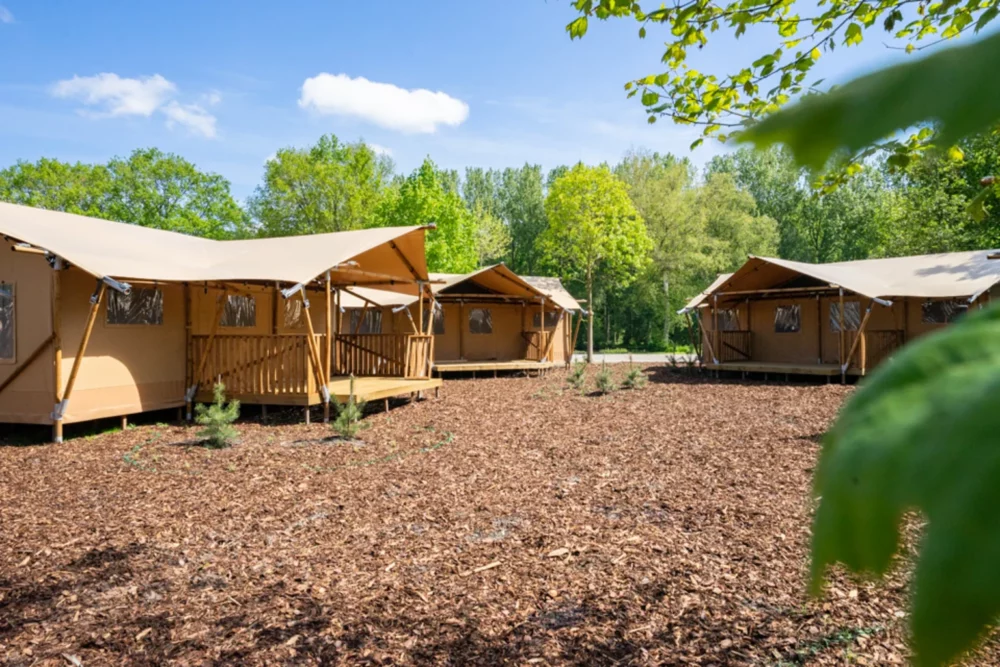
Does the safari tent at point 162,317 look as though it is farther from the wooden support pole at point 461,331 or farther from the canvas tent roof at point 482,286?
the wooden support pole at point 461,331

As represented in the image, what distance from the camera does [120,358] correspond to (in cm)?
998

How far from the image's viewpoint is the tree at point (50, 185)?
37469 millimetres

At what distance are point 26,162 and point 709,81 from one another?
45163 mm

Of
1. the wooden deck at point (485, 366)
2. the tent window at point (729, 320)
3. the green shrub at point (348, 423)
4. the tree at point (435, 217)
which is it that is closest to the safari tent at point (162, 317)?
the green shrub at point (348, 423)

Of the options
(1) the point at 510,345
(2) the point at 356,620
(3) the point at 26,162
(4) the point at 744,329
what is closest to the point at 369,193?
(1) the point at 510,345

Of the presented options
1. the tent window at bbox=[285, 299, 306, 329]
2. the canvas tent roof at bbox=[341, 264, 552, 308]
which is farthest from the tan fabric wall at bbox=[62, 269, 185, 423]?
the canvas tent roof at bbox=[341, 264, 552, 308]

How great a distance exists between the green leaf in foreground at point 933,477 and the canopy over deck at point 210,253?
9.92m

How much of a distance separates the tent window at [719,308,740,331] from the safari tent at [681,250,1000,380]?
1.3 inches

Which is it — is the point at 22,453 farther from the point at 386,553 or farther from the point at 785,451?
the point at 785,451

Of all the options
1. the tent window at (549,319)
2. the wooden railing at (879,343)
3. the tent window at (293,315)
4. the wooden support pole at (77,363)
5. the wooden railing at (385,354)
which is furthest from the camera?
the tent window at (549,319)

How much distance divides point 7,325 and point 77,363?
Answer: 1.34 m

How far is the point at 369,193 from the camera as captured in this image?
120ft

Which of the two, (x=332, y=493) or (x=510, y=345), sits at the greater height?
(x=510, y=345)

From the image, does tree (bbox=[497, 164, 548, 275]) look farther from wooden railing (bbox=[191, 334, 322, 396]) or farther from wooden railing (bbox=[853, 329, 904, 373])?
wooden railing (bbox=[191, 334, 322, 396])
